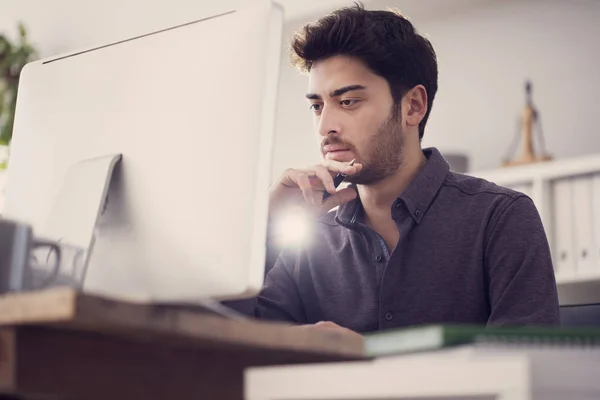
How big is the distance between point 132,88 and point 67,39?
153 inches

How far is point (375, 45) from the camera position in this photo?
212cm

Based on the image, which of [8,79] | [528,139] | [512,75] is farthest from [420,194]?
[8,79]

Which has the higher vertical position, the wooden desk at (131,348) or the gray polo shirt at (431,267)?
the gray polo shirt at (431,267)

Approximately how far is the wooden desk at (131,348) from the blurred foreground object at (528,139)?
2.38m

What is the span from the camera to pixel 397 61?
7.09ft

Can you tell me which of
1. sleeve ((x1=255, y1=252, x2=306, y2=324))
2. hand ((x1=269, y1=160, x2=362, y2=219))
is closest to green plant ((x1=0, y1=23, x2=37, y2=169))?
sleeve ((x1=255, y1=252, x2=306, y2=324))

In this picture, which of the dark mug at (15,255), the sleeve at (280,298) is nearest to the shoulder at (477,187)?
the sleeve at (280,298)

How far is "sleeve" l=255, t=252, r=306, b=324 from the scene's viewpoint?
1.91m

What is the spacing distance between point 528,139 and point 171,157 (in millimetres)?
2413

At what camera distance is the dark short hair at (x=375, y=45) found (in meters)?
2.12

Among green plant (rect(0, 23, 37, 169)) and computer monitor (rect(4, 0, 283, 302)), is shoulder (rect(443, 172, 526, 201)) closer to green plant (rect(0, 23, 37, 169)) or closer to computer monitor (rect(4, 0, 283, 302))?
computer monitor (rect(4, 0, 283, 302))

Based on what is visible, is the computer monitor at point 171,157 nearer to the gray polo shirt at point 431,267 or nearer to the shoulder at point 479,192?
the gray polo shirt at point 431,267

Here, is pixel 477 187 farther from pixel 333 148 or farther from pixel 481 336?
pixel 481 336

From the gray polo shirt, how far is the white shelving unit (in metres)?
1.01
